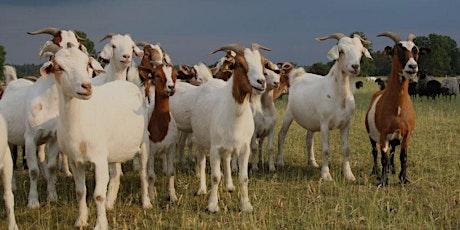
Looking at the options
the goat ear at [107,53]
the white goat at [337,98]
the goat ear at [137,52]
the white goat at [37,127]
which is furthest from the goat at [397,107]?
the white goat at [37,127]

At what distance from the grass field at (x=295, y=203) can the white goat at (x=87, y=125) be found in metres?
0.66

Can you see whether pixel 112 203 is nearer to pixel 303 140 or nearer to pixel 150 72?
pixel 150 72

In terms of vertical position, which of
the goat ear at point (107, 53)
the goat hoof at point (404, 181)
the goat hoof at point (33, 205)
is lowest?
the goat hoof at point (33, 205)

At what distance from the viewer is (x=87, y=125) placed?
236 inches

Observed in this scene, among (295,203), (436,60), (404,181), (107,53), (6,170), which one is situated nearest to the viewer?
(6,170)

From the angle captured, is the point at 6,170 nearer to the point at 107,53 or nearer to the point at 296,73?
the point at 107,53

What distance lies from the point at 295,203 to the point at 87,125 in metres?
3.33

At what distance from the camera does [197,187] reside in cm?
863

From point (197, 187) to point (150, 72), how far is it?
2.22 metres

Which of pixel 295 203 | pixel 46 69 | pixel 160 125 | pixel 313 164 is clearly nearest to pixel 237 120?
pixel 160 125

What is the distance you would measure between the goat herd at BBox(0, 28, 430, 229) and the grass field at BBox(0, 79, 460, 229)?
27cm

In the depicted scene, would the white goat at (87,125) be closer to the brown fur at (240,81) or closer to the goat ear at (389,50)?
the brown fur at (240,81)

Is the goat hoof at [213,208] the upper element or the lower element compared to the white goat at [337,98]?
lower

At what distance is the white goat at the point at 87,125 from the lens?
5703 millimetres
